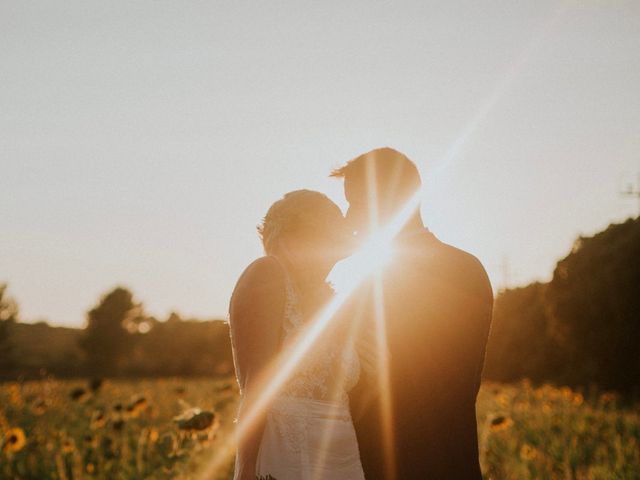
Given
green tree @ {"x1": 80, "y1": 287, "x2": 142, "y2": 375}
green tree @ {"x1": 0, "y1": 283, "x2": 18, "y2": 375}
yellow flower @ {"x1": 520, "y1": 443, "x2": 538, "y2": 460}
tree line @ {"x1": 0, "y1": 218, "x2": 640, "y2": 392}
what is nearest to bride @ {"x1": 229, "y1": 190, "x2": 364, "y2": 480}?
yellow flower @ {"x1": 520, "y1": 443, "x2": 538, "y2": 460}

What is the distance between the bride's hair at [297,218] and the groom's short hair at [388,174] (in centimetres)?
63

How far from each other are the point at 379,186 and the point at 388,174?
93 millimetres

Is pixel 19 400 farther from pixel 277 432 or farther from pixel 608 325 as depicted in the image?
pixel 608 325

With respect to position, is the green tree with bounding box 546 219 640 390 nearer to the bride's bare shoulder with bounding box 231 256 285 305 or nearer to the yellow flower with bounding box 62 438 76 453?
the yellow flower with bounding box 62 438 76 453

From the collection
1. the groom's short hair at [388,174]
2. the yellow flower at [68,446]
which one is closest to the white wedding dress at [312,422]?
the groom's short hair at [388,174]

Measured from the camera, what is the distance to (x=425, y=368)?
3.06m

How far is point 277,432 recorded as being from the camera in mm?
2609

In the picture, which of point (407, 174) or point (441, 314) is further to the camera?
point (407, 174)

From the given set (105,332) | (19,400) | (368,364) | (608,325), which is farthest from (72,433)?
(105,332)

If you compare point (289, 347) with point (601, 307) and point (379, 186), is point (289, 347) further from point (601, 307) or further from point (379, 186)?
point (601, 307)

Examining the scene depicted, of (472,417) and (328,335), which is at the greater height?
(328,335)

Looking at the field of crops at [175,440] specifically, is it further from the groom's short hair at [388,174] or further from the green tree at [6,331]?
the green tree at [6,331]

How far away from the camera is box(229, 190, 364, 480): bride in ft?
8.20

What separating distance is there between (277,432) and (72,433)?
6.88 metres
